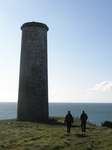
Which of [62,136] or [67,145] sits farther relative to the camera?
[62,136]

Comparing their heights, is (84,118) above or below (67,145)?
above

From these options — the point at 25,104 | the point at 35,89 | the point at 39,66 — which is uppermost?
the point at 39,66

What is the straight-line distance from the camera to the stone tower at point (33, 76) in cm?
2198

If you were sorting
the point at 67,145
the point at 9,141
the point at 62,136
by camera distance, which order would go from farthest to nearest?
the point at 62,136 → the point at 9,141 → the point at 67,145

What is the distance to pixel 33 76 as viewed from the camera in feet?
73.1

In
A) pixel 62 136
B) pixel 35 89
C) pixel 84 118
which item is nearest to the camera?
pixel 62 136

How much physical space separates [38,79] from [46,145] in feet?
42.2

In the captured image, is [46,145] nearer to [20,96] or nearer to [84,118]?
[84,118]

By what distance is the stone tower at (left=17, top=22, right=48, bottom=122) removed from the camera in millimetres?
21984

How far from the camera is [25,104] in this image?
72.6 feet

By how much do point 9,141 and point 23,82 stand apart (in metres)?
12.0

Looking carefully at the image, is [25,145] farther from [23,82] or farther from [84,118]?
[23,82]

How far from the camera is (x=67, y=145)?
9781 millimetres

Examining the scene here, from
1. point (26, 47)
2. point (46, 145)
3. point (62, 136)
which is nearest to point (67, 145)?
point (46, 145)
